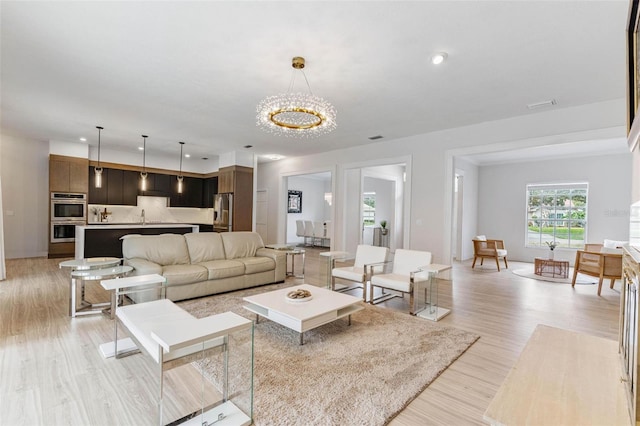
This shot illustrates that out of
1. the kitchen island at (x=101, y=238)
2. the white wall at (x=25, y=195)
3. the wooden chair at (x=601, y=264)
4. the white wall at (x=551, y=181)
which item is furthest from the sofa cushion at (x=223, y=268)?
the white wall at (x=551, y=181)

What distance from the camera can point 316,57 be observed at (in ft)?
10.5

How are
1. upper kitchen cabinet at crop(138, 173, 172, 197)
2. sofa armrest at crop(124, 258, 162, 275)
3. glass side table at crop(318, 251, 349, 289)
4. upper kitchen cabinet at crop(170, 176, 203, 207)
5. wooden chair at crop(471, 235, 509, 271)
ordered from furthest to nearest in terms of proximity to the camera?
upper kitchen cabinet at crop(170, 176, 203, 207) → upper kitchen cabinet at crop(138, 173, 172, 197) → wooden chair at crop(471, 235, 509, 271) → glass side table at crop(318, 251, 349, 289) → sofa armrest at crop(124, 258, 162, 275)

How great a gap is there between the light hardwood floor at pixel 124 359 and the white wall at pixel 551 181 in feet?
11.0

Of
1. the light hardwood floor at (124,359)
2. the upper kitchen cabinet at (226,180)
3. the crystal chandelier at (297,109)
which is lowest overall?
the light hardwood floor at (124,359)

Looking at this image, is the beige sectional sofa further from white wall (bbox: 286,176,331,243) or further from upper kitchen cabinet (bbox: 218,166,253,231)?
white wall (bbox: 286,176,331,243)

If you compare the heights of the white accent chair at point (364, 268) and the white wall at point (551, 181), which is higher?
the white wall at point (551, 181)

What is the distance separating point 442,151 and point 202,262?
485 centimetres

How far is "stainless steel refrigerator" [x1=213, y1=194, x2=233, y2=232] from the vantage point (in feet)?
27.7

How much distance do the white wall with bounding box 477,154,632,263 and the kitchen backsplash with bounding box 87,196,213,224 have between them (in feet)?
28.9

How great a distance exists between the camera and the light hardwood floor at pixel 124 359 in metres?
1.94

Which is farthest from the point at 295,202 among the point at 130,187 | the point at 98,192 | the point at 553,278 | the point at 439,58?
the point at 439,58

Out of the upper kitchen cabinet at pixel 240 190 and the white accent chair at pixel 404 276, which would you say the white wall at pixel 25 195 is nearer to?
the upper kitchen cabinet at pixel 240 190

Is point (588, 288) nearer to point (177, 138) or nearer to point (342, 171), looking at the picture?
point (342, 171)

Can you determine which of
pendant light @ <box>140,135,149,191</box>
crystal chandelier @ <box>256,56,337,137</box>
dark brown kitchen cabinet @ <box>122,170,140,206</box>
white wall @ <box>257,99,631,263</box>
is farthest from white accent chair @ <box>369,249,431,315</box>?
dark brown kitchen cabinet @ <box>122,170,140,206</box>
